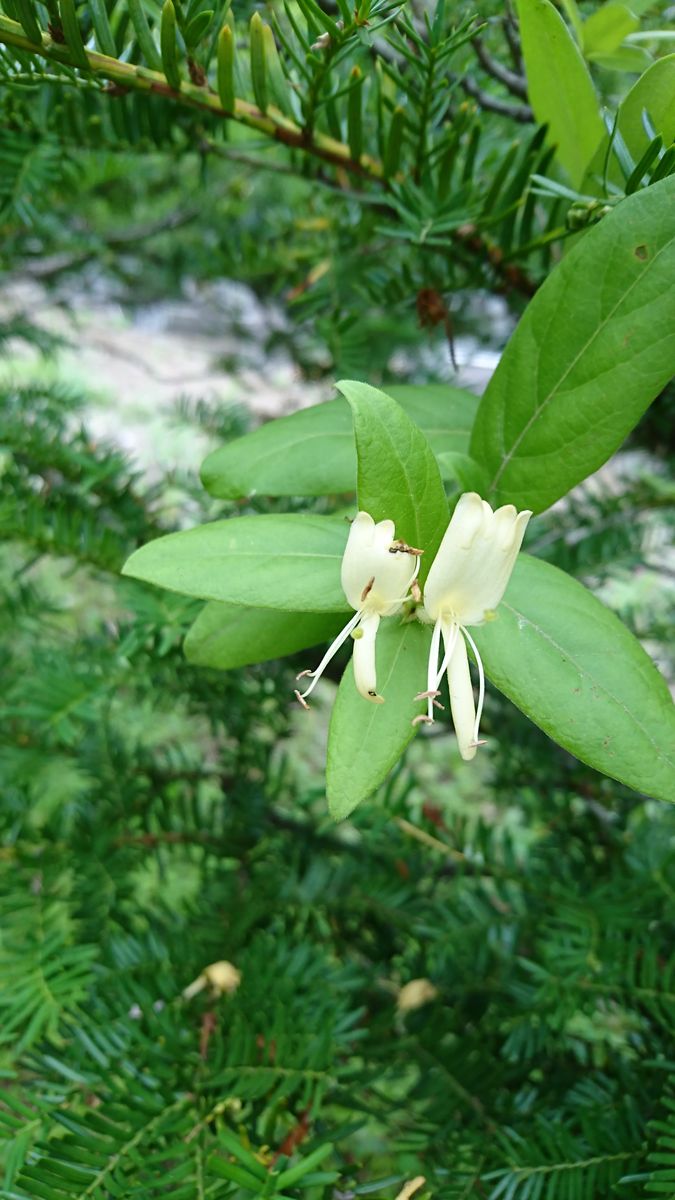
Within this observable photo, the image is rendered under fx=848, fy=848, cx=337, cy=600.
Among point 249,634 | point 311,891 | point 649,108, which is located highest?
point 649,108

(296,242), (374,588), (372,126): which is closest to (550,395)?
(374,588)

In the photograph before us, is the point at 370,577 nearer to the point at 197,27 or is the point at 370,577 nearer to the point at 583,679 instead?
the point at 583,679

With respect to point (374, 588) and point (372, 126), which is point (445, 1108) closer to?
point (374, 588)

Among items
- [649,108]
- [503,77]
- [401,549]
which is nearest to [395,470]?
[401,549]

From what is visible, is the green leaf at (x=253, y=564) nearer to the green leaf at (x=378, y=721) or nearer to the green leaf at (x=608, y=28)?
the green leaf at (x=378, y=721)

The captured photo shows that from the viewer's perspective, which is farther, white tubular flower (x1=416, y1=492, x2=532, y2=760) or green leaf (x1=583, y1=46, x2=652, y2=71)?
green leaf (x1=583, y1=46, x2=652, y2=71)

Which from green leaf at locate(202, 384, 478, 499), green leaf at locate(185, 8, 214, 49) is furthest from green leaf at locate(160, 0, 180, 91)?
green leaf at locate(202, 384, 478, 499)

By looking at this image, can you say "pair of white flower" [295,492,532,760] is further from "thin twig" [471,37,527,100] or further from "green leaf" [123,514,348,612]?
"thin twig" [471,37,527,100]
